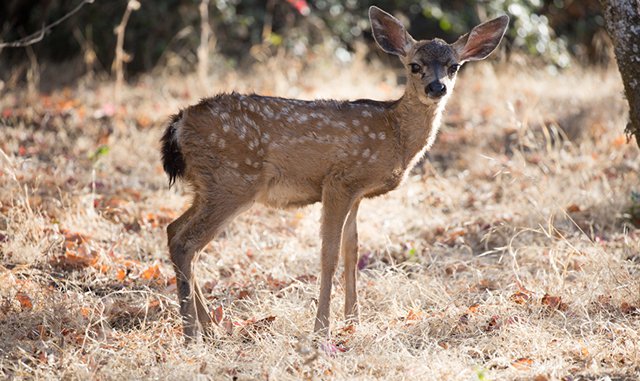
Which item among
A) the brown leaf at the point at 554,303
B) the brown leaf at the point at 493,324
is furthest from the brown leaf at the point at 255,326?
the brown leaf at the point at 554,303

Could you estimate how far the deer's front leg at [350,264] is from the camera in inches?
224

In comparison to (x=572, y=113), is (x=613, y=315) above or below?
below

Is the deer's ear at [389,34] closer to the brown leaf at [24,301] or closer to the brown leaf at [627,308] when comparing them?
the brown leaf at [627,308]

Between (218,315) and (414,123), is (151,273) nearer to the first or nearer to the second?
(218,315)

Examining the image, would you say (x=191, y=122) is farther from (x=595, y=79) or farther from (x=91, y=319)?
(x=595, y=79)

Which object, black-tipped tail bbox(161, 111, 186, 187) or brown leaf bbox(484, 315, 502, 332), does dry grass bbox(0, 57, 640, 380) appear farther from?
black-tipped tail bbox(161, 111, 186, 187)

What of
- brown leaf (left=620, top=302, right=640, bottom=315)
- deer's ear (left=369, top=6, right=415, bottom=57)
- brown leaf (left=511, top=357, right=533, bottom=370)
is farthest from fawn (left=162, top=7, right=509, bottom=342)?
brown leaf (left=620, top=302, right=640, bottom=315)

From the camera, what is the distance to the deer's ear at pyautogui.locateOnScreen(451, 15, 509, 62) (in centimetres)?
611

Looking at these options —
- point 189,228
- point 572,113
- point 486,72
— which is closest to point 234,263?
point 189,228

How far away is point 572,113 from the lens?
9.70m

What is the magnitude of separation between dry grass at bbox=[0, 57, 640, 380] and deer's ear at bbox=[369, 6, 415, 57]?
0.88 m

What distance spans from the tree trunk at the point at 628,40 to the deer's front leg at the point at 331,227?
184cm

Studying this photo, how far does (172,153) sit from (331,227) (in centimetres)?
106

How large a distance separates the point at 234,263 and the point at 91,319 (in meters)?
1.70
